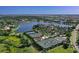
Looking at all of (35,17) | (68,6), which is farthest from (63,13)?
(35,17)

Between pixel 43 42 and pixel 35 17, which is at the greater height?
pixel 35 17
